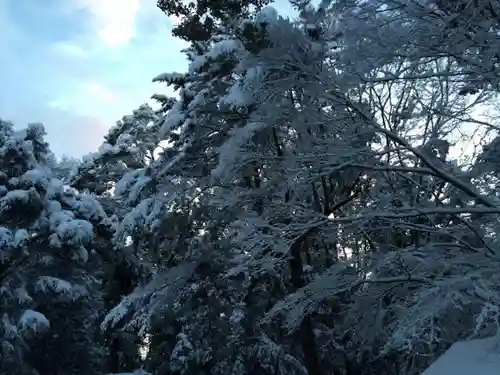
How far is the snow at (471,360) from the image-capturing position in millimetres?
5977

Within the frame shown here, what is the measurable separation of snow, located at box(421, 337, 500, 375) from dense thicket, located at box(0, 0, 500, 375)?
0.27 m

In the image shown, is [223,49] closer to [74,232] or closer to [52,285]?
[74,232]

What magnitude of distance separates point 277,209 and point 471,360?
15.4ft

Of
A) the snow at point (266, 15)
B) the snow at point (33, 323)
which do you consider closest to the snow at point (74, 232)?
the snow at point (33, 323)

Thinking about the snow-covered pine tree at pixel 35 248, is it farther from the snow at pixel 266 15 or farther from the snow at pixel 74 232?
the snow at pixel 266 15

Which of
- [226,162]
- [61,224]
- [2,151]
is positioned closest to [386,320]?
[226,162]

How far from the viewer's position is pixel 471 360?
6.24 metres

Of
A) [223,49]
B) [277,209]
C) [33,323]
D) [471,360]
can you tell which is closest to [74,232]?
[33,323]

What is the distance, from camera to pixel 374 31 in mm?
7934

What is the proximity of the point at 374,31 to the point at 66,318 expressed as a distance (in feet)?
56.6

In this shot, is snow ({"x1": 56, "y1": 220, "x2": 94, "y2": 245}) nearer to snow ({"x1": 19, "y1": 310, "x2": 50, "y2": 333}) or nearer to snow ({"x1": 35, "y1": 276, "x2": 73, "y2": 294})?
snow ({"x1": 35, "y1": 276, "x2": 73, "y2": 294})

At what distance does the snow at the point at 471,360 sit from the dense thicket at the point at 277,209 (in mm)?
270

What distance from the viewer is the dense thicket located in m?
7.93

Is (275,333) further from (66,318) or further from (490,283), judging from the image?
(490,283)
